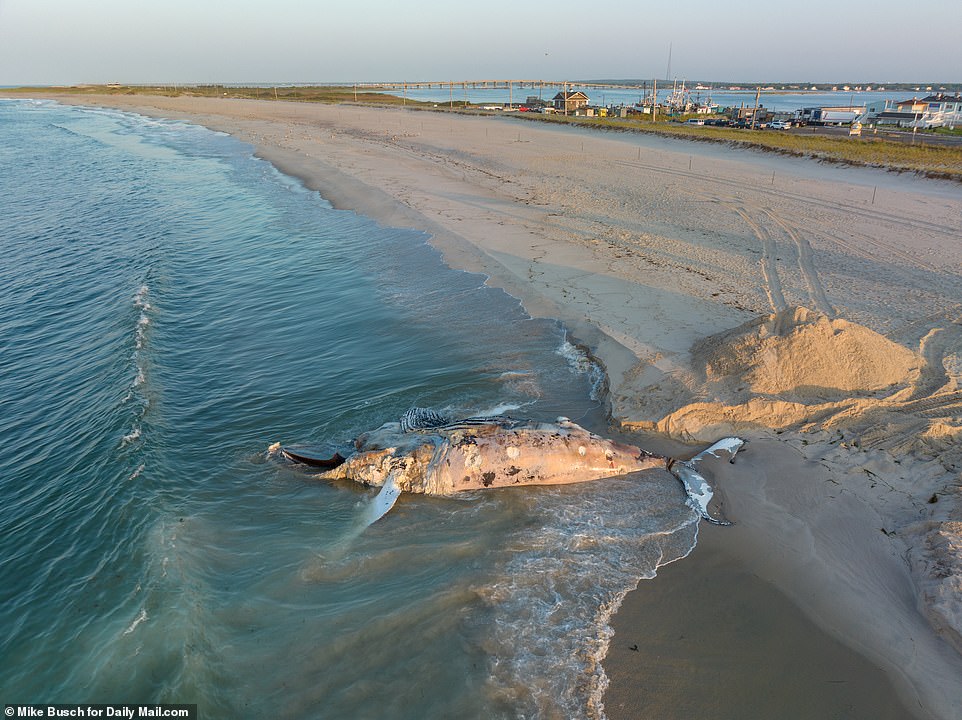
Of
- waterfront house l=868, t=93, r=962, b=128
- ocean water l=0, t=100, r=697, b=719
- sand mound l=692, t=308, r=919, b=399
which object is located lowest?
ocean water l=0, t=100, r=697, b=719

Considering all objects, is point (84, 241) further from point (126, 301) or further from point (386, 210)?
point (386, 210)

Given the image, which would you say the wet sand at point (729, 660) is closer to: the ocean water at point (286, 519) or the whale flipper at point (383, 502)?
the ocean water at point (286, 519)

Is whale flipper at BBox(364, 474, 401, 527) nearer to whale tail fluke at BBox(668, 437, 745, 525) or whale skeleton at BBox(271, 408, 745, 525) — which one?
whale skeleton at BBox(271, 408, 745, 525)

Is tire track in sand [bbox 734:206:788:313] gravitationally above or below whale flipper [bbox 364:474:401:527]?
above

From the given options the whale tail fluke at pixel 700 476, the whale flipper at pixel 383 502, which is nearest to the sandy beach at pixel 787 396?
the whale tail fluke at pixel 700 476

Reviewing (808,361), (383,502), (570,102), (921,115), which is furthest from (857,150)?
(570,102)

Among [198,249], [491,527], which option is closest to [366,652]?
[491,527]

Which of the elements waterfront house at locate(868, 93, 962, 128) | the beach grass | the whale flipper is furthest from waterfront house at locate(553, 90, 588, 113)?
the whale flipper
